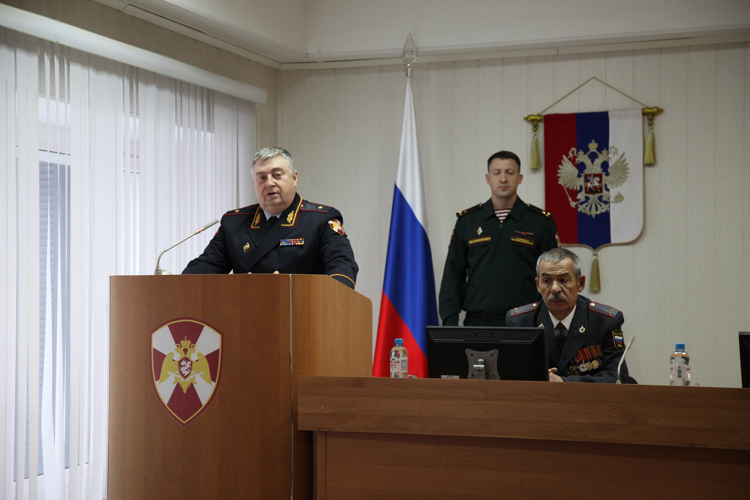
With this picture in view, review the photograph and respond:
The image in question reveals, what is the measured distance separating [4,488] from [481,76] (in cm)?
347

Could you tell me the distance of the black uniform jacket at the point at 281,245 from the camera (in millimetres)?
2557

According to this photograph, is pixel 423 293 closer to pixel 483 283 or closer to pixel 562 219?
pixel 483 283

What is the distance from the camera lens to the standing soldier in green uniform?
12.0 feet

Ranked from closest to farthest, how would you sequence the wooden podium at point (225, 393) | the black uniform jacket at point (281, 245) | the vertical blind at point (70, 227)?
the wooden podium at point (225, 393), the black uniform jacket at point (281, 245), the vertical blind at point (70, 227)

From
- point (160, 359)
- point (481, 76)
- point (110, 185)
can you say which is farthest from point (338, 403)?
point (481, 76)

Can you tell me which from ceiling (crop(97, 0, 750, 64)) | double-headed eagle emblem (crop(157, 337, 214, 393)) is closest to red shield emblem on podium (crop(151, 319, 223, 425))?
double-headed eagle emblem (crop(157, 337, 214, 393))

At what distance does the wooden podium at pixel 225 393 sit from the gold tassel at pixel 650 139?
281 cm

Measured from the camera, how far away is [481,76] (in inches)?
172

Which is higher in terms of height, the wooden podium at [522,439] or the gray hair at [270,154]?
the gray hair at [270,154]

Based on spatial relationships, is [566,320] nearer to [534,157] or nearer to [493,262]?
[493,262]

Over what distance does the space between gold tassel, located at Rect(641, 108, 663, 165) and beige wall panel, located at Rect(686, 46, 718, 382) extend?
21 cm

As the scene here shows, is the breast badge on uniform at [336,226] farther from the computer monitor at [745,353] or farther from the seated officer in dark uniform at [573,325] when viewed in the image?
the computer monitor at [745,353]

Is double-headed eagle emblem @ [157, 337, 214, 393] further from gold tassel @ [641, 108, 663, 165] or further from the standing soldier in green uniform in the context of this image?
gold tassel @ [641, 108, 663, 165]

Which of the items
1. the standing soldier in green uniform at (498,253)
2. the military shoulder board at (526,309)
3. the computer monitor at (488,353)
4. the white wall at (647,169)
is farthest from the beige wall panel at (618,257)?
the computer monitor at (488,353)
